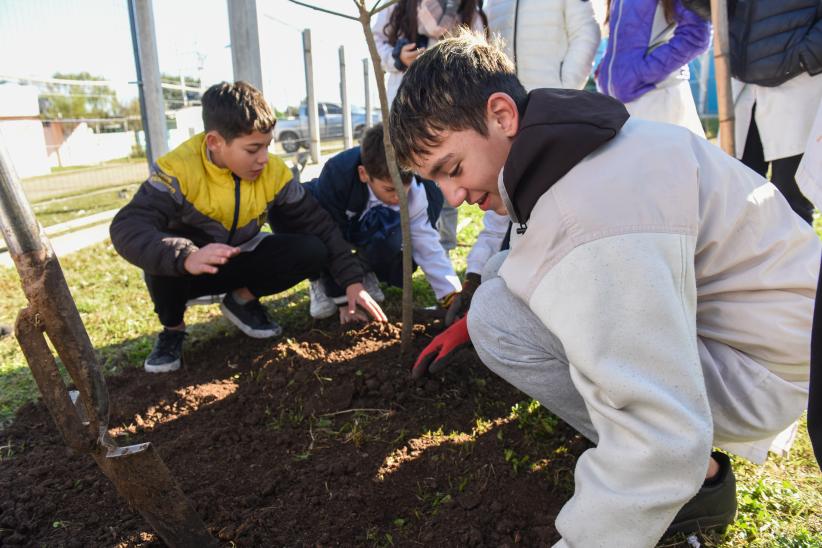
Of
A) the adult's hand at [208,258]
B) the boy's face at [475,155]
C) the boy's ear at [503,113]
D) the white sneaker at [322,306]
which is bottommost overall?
the white sneaker at [322,306]

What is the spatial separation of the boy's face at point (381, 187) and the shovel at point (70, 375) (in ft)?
6.31

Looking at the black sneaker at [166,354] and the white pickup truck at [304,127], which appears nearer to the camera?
the black sneaker at [166,354]

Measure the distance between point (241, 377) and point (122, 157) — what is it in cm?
651

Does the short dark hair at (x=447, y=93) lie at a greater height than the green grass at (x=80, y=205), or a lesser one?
greater

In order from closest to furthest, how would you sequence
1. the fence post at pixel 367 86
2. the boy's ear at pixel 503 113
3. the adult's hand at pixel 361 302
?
the boy's ear at pixel 503 113
the adult's hand at pixel 361 302
the fence post at pixel 367 86

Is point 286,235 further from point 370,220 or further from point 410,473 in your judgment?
point 410,473

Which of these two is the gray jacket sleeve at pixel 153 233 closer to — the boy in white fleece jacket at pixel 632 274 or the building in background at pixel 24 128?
the boy in white fleece jacket at pixel 632 274

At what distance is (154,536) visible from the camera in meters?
1.75

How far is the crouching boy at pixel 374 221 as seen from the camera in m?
3.32

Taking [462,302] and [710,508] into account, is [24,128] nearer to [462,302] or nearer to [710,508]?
[462,302]

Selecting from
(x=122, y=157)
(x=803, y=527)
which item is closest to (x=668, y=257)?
(x=803, y=527)

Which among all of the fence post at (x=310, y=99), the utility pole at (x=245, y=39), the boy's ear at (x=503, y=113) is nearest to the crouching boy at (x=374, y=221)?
the boy's ear at (x=503, y=113)

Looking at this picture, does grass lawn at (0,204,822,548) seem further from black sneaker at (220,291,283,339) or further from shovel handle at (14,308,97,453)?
shovel handle at (14,308,97,453)

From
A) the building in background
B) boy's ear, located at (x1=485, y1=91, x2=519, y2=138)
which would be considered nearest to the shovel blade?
boy's ear, located at (x1=485, y1=91, x2=519, y2=138)
